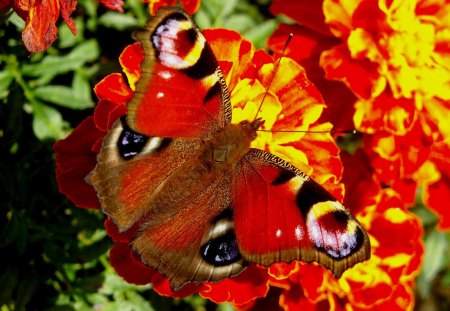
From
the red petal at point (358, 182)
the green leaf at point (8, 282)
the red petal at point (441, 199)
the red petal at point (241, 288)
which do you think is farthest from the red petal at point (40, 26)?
the red petal at point (441, 199)

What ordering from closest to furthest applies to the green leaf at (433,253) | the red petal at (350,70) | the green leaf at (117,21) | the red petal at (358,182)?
1. the red petal at (350,70)
2. the red petal at (358,182)
3. the green leaf at (117,21)
4. the green leaf at (433,253)

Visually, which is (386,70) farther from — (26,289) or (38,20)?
(26,289)

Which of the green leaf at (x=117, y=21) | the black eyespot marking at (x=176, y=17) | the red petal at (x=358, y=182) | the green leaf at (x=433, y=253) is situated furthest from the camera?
the green leaf at (x=433, y=253)

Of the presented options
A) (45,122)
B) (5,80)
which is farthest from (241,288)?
(5,80)

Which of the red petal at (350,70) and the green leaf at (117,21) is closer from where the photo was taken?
the red petal at (350,70)

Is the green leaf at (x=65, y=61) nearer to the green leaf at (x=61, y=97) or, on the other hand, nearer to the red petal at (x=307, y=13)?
the green leaf at (x=61, y=97)

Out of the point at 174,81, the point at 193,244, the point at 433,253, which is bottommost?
the point at 433,253

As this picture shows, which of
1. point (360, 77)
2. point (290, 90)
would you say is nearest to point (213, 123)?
point (290, 90)

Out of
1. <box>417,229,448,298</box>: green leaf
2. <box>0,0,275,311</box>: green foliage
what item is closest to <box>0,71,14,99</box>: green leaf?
<box>0,0,275,311</box>: green foliage

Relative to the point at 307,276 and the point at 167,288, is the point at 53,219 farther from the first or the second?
the point at 307,276
